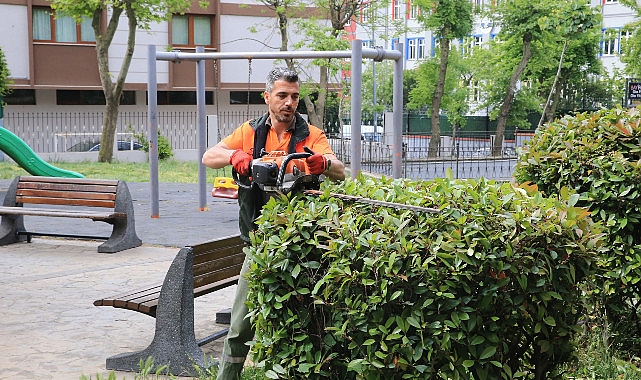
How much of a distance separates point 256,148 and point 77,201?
20.9ft

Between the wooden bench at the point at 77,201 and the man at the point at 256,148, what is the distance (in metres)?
5.74

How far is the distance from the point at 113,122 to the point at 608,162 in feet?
75.1

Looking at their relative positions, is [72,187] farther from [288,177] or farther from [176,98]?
[176,98]

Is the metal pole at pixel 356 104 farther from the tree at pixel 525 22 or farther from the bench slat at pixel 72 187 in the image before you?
the tree at pixel 525 22

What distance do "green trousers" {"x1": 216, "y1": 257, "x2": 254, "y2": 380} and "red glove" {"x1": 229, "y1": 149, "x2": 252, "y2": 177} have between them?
481 mm

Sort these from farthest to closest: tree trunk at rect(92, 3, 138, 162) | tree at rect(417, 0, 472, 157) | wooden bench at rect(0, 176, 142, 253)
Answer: tree at rect(417, 0, 472, 157), tree trunk at rect(92, 3, 138, 162), wooden bench at rect(0, 176, 142, 253)

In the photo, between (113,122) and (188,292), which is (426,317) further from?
(113,122)

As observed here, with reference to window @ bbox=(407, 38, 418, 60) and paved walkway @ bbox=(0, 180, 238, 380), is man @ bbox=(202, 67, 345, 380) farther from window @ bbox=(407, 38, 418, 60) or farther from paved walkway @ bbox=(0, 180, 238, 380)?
window @ bbox=(407, 38, 418, 60)

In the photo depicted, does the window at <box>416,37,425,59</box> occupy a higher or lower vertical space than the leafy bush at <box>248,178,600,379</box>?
higher

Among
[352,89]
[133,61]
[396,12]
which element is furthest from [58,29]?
[352,89]

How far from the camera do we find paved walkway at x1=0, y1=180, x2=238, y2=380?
589cm

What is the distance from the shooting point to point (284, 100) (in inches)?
176

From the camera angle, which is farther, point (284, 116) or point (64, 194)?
point (64, 194)

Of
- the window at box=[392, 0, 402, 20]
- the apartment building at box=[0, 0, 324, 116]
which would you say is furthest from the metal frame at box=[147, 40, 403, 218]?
the apartment building at box=[0, 0, 324, 116]
